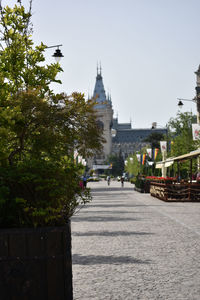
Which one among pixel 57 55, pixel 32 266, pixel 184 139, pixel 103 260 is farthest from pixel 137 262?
pixel 184 139

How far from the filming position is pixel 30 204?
16.0 ft

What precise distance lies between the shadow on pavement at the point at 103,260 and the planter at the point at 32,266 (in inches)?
131

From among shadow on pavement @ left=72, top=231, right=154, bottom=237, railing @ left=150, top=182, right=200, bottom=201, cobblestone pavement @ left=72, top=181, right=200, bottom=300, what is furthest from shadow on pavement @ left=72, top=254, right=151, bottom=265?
railing @ left=150, top=182, right=200, bottom=201

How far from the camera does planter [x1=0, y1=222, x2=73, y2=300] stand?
454cm

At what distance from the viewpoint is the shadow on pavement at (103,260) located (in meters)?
7.91

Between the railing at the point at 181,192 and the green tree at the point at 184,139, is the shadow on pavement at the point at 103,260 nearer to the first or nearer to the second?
the railing at the point at 181,192

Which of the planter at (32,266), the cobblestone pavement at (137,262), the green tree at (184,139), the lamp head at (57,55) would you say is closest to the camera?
the planter at (32,266)

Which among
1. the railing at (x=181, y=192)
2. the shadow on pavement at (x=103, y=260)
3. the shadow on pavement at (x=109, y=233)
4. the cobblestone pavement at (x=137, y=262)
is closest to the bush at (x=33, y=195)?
the cobblestone pavement at (x=137, y=262)

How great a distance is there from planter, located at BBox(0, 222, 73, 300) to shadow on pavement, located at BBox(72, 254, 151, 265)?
3.34m

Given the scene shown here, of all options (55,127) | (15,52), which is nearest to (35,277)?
(55,127)

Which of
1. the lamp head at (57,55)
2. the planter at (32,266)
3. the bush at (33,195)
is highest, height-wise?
the lamp head at (57,55)

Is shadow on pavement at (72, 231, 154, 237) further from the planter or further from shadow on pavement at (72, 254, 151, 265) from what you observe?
the planter

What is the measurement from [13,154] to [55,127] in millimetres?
1568

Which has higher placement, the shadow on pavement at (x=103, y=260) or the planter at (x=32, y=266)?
the planter at (x=32, y=266)
